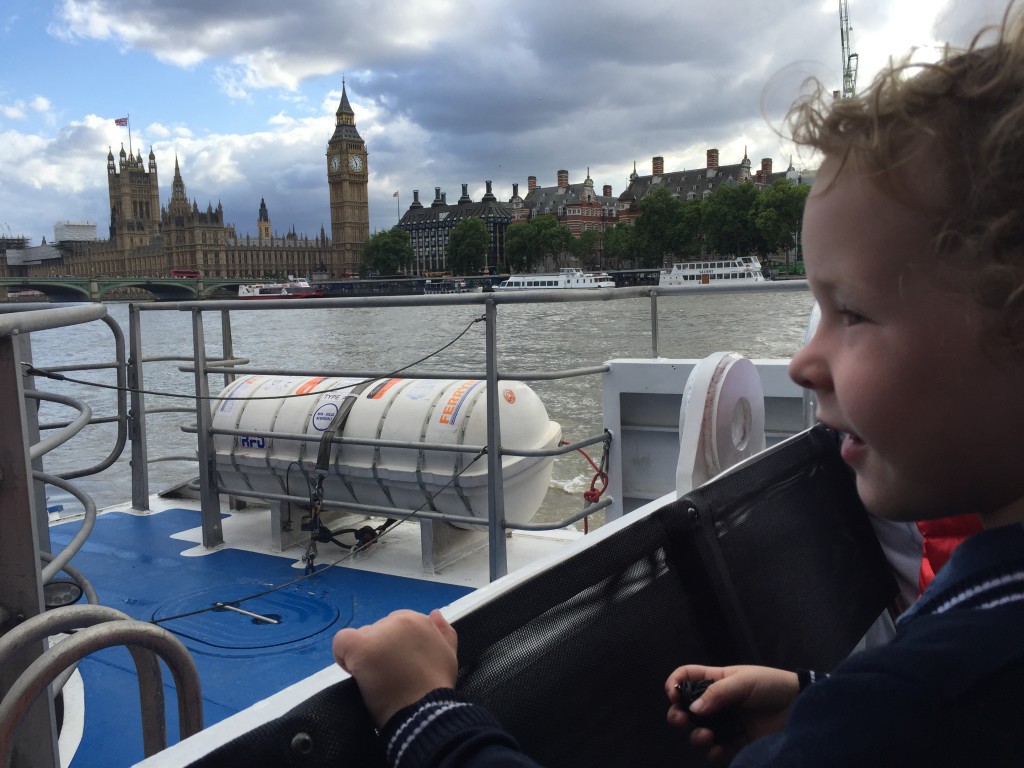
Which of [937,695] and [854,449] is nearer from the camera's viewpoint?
[937,695]

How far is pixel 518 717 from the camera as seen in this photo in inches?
32.9

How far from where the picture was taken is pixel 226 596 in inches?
134

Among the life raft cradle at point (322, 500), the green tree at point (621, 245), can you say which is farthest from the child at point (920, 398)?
the green tree at point (621, 245)

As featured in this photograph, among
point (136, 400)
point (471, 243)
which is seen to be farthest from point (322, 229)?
point (136, 400)

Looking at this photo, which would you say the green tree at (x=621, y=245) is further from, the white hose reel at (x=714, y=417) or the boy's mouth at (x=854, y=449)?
the boy's mouth at (x=854, y=449)

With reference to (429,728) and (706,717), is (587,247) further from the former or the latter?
(429,728)

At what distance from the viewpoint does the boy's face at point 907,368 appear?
59 centimetres

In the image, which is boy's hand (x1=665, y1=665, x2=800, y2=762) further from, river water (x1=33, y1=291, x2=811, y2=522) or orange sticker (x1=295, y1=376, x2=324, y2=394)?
orange sticker (x1=295, y1=376, x2=324, y2=394)

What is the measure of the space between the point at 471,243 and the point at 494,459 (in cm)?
9409

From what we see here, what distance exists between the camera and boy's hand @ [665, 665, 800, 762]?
0.89 m

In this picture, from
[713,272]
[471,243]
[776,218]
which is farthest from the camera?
[471,243]

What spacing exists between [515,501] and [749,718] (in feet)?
9.30

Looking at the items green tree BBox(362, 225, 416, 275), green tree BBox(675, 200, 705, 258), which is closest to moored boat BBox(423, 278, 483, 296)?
green tree BBox(675, 200, 705, 258)

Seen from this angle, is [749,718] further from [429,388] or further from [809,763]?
[429,388]
